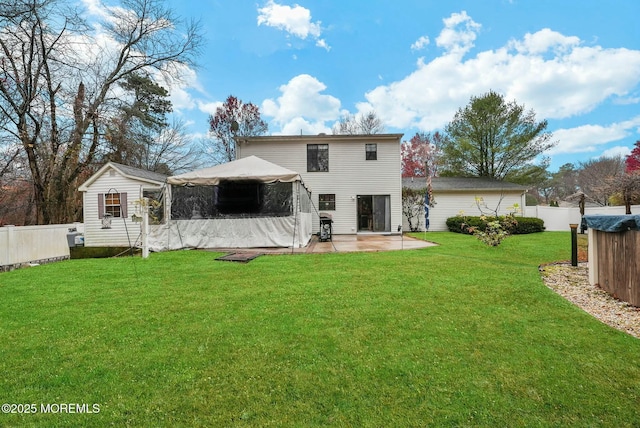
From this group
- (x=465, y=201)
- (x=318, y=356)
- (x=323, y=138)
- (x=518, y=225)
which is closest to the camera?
(x=318, y=356)

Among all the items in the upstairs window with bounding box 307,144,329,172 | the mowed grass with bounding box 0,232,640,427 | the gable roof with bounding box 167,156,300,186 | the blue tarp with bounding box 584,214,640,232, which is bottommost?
the mowed grass with bounding box 0,232,640,427

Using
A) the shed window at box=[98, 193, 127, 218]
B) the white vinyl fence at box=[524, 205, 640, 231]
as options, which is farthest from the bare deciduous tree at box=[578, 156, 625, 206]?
the shed window at box=[98, 193, 127, 218]

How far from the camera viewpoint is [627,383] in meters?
2.03

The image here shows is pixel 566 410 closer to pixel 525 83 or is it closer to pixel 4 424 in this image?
pixel 4 424

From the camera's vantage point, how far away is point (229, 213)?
936 centimetres

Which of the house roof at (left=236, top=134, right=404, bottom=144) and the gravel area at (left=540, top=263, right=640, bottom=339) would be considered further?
the house roof at (left=236, top=134, right=404, bottom=144)

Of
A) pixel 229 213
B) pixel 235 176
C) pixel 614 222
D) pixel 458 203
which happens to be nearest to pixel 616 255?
pixel 614 222

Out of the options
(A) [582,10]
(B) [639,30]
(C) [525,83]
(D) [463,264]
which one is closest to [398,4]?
(A) [582,10]

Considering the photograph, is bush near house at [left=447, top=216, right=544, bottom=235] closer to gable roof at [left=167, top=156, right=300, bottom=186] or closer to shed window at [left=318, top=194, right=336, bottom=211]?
shed window at [left=318, top=194, right=336, bottom=211]

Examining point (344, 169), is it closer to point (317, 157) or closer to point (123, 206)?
point (317, 157)

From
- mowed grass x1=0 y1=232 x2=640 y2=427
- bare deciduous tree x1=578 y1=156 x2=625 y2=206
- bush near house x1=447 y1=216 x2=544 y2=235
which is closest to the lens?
mowed grass x1=0 y1=232 x2=640 y2=427

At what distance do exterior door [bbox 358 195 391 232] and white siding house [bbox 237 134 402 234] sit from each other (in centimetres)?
5

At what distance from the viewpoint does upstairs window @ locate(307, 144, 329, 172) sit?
14438mm

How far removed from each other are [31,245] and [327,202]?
35.1 feet
